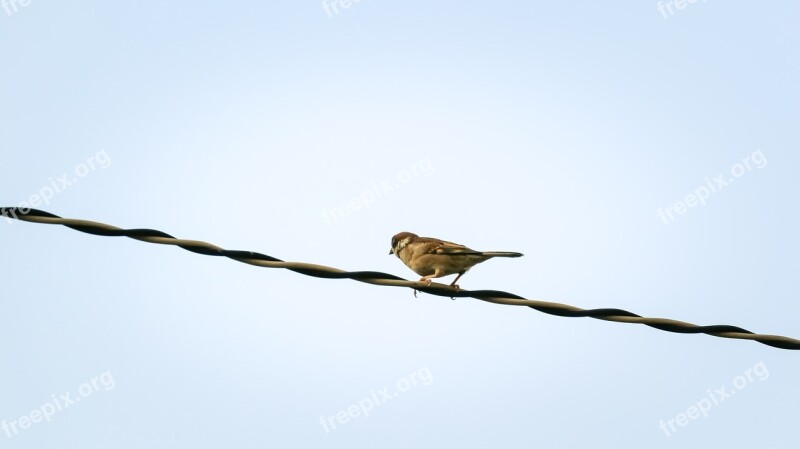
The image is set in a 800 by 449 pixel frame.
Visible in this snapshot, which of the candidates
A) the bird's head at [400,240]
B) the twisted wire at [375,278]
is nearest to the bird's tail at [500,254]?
the twisted wire at [375,278]

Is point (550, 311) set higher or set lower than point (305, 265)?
lower

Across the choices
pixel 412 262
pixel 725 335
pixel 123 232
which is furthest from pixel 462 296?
pixel 412 262

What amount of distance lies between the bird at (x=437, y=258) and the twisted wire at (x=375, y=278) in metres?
2.30

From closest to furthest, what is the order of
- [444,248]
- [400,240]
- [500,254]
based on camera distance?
[500,254] < [444,248] < [400,240]

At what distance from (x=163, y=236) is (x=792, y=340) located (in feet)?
12.7

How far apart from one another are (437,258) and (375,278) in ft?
10.2

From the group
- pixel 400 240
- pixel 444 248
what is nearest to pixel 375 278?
pixel 444 248

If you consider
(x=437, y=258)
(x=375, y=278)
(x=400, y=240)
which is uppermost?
(x=400, y=240)

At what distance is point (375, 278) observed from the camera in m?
5.95

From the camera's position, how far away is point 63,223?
541 cm

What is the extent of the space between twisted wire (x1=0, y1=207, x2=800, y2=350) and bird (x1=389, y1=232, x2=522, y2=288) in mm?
2301

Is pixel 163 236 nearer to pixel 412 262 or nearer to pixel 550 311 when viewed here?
pixel 550 311

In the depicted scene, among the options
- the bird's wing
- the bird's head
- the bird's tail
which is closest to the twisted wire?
the bird's tail

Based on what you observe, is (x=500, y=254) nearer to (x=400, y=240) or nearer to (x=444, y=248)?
(x=444, y=248)
